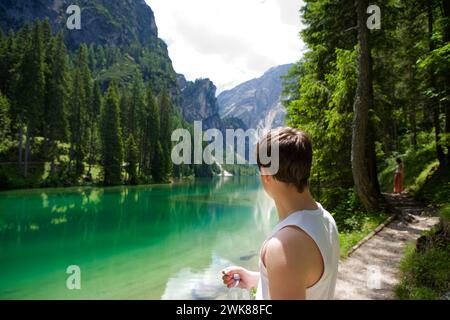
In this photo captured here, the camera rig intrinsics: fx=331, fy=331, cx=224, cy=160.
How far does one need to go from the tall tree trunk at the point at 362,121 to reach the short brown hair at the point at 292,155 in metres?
10.3

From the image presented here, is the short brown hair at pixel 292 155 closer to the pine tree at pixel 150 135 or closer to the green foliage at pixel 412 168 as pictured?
the green foliage at pixel 412 168

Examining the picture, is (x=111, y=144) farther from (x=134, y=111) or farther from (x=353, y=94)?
(x=353, y=94)

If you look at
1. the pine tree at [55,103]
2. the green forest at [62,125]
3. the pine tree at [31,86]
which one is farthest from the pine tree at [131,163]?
the pine tree at [31,86]

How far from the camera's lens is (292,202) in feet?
5.38

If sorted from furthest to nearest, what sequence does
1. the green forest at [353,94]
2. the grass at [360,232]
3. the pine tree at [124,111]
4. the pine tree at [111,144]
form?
the pine tree at [124,111] < the pine tree at [111,144] < the green forest at [353,94] < the grass at [360,232]

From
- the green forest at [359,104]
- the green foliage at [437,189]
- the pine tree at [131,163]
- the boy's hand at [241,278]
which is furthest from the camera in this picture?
the pine tree at [131,163]

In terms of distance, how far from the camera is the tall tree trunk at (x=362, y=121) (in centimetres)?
1112

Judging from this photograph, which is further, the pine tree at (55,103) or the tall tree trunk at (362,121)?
the pine tree at (55,103)

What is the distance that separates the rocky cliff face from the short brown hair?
145508mm

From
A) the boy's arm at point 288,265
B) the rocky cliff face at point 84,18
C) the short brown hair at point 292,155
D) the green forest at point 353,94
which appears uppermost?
the rocky cliff face at point 84,18

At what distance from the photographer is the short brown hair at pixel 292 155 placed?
5.33ft

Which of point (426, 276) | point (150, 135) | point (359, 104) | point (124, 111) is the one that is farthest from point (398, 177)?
point (124, 111)

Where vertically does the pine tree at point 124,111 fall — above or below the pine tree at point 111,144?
above

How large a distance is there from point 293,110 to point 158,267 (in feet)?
30.1
